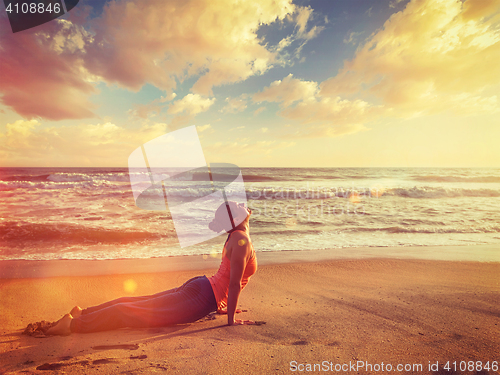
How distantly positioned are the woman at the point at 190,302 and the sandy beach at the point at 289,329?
0.11m

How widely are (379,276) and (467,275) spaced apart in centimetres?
166

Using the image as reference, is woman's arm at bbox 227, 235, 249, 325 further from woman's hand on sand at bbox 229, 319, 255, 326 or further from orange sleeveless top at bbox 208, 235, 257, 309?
woman's hand on sand at bbox 229, 319, 255, 326

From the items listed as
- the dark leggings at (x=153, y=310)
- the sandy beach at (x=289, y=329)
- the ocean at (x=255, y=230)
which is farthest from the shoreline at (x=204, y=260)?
the dark leggings at (x=153, y=310)

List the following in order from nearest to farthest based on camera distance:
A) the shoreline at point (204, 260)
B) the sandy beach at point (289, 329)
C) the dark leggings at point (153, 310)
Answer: the sandy beach at point (289, 329) < the dark leggings at point (153, 310) < the shoreline at point (204, 260)

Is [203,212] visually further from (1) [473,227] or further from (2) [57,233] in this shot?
(1) [473,227]

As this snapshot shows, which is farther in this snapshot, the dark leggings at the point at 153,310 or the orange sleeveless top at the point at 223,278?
the orange sleeveless top at the point at 223,278

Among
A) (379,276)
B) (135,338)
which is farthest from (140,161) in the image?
(379,276)

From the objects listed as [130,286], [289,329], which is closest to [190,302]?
[289,329]

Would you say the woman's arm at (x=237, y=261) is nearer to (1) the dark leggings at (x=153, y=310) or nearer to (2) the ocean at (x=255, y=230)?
(1) the dark leggings at (x=153, y=310)

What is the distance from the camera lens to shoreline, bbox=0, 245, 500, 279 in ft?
16.2

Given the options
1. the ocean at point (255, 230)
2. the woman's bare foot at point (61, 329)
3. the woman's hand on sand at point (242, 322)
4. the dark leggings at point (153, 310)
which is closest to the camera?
the woman's bare foot at point (61, 329)

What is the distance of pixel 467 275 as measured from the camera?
15.4 feet

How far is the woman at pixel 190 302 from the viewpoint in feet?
8.51

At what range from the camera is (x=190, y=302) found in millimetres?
2830
